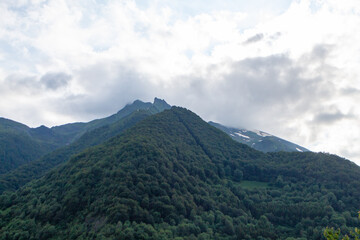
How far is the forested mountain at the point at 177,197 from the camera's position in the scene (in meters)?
85.2

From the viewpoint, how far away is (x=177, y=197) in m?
104

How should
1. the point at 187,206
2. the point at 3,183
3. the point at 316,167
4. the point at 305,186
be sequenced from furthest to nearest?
the point at 3,183 < the point at 316,167 < the point at 305,186 < the point at 187,206

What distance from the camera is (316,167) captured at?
147 m

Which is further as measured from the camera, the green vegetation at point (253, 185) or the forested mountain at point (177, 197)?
the green vegetation at point (253, 185)

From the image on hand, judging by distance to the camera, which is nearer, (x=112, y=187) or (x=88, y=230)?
(x=88, y=230)

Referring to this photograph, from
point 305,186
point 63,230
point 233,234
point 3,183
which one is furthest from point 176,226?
point 3,183

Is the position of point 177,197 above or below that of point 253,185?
below

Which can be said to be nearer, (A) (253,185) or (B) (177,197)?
(B) (177,197)

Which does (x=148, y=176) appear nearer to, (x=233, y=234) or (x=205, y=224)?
(x=205, y=224)

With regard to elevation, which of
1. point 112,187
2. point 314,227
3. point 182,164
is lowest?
point 314,227

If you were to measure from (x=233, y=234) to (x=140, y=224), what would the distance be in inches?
1353

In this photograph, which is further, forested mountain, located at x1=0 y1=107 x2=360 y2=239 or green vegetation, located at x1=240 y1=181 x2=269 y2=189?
green vegetation, located at x1=240 y1=181 x2=269 y2=189

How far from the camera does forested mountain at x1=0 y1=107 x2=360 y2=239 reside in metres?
85.2

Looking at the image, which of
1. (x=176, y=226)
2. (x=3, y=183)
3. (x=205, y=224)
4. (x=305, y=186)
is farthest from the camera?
(x=3, y=183)
